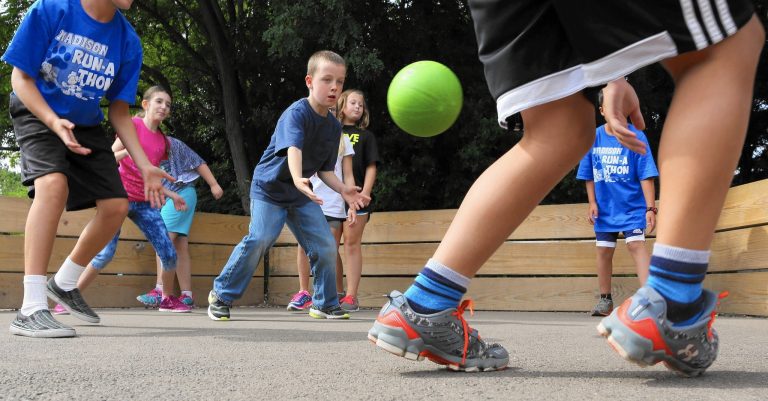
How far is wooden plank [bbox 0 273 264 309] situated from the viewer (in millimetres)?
6596

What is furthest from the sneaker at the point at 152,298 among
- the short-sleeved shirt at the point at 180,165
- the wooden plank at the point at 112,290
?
the short-sleeved shirt at the point at 180,165

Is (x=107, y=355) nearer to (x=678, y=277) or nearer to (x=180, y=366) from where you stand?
(x=180, y=366)

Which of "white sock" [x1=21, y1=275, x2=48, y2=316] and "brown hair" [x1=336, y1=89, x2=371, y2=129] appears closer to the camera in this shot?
"white sock" [x1=21, y1=275, x2=48, y2=316]

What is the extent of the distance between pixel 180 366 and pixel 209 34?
454 inches

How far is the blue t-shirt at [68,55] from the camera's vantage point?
147 inches

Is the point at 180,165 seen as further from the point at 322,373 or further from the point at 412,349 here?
the point at 412,349

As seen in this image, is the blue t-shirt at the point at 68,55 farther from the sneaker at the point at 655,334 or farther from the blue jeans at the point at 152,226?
the sneaker at the point at 655,334

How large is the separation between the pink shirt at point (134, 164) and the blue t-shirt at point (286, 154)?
69.4 inches

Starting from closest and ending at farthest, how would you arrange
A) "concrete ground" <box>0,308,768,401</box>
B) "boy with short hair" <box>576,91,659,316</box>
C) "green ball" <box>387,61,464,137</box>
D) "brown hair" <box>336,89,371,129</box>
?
"concrete ground" <box>0,308,768,401</box>, "green ball" <box>387,61,464,137</box>, "boy with short hair" <box>576,91,659,316</box>, "brown hair" <box>336,89,371,129</box>

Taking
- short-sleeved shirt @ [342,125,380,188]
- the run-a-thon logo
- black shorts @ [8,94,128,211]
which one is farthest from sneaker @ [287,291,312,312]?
the run-a-thon logo

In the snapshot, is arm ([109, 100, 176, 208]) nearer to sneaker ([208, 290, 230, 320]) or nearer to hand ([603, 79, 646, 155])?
sneaker ([208, 290, 230, 320])

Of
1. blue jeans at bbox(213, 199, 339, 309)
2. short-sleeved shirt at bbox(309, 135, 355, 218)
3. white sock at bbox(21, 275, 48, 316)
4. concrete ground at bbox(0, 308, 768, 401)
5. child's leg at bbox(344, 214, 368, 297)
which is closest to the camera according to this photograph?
concrete ground at bbox(0, 308, 768, 401)

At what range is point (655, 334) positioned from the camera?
1.80m

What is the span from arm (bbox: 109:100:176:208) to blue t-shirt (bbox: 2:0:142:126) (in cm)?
12
